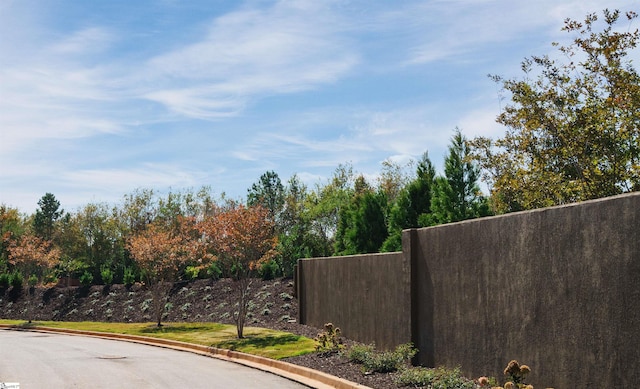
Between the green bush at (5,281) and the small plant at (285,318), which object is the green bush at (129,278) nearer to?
the green bush at (5,281)

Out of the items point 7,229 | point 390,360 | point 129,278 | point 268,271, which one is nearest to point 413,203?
point 268,271

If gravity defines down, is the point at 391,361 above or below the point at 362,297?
below

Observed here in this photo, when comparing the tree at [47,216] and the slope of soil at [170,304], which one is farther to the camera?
the tree at [47,216]

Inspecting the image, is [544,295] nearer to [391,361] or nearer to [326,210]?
[391,361]

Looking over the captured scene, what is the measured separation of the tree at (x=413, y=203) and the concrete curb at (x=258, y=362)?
311 inches

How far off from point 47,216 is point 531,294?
76.2m

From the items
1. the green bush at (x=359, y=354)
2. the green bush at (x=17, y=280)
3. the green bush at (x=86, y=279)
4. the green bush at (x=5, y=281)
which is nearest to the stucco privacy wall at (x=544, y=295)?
the green bush at (x=359, y=354)

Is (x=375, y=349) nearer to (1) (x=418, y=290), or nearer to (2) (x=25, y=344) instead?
(1) (x=418, y=290)

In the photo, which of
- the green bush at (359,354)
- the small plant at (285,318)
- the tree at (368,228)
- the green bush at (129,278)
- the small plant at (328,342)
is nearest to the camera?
the green bush at (359,354)

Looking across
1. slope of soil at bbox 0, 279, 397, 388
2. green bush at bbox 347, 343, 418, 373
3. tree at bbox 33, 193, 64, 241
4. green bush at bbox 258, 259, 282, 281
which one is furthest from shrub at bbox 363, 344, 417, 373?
tree at bbox 33, 193, 64, 241

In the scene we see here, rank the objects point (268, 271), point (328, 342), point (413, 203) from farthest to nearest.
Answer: point (268, 271) → point (413, 203) → point (328, 342)

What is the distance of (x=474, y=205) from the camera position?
2383 cm

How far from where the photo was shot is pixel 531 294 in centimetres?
1027

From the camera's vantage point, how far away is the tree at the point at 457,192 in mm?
23062
